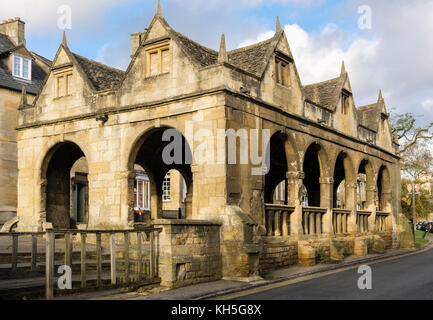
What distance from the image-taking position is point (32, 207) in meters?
18.6

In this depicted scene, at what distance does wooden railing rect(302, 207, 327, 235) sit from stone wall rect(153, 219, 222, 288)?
5.52 meters

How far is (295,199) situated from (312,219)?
158cm

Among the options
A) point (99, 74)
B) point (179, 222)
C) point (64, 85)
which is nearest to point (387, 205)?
point (99, 74)

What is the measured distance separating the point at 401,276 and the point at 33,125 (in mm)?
13385

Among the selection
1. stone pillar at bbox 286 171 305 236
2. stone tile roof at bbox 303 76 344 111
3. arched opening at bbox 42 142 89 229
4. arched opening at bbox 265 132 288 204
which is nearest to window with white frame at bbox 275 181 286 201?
arched opening at bbox 265 132 288 204

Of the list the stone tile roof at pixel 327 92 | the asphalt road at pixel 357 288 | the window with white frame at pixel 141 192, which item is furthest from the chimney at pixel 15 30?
the asphalt road at pixel 357 288

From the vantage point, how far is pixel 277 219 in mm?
16641

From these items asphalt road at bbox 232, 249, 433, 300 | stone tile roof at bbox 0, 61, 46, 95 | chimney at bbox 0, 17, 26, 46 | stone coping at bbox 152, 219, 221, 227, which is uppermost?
chimney at bbox 0, 17, 26, 46

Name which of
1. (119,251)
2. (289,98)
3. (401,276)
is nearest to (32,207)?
(119,251)

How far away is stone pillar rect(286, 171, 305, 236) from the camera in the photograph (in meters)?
17.6

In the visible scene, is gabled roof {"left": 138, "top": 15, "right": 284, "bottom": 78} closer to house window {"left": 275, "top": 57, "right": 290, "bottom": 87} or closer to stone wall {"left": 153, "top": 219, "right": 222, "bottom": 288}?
house window {"left": 275, "top": 57, "right": 290, "bottom": 87}

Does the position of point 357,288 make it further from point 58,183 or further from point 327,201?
point 58,183

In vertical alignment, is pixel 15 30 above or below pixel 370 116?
above
